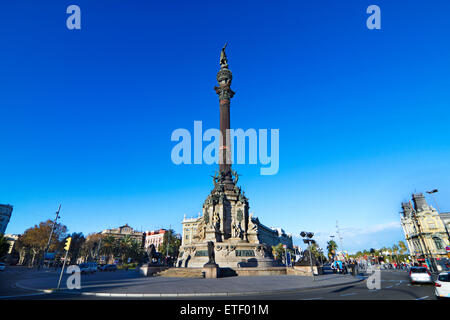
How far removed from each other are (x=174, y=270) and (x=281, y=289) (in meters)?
13.9

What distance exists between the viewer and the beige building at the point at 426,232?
63156mm

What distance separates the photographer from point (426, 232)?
6781cm

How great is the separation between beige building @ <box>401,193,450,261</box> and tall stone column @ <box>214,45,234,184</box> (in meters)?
51.4

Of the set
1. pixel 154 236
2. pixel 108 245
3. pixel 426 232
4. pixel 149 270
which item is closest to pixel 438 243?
pixel 426 232

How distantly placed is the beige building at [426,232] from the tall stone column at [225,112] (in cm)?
5145

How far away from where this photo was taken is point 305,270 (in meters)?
24.0

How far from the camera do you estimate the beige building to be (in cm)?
6316

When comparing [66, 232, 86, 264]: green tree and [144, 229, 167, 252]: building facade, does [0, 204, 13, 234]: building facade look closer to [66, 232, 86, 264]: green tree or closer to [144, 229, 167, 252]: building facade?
[66, 232, 86, 264]: green tree

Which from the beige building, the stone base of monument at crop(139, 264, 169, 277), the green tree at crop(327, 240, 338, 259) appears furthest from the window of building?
the stone base of monument at crop(139, 264, 169, 277)

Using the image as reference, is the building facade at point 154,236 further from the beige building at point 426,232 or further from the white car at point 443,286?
the white car at point 443,286

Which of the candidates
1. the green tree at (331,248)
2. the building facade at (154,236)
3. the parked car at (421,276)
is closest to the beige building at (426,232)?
the green tree at (331,248)

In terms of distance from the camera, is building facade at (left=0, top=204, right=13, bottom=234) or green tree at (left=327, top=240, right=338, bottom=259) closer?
green tree at (left=327, top=240, right=338, bottom=259)
